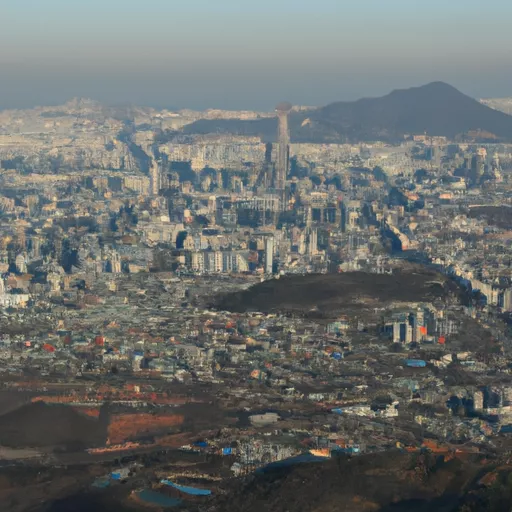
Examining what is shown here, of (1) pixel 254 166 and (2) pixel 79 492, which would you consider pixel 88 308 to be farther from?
(1) pixel 254 166

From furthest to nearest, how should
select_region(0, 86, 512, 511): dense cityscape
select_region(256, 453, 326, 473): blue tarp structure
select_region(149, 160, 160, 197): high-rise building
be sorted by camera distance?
select_region(149, 160, 160, 197): high-rise building < select_region(0, 86, 512, 511): dense cityscape < select_region(256, 453, 326, 473): blue tarp structure

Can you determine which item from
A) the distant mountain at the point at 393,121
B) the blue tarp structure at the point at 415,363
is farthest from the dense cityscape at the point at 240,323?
the distant mountain at the point at 393,121

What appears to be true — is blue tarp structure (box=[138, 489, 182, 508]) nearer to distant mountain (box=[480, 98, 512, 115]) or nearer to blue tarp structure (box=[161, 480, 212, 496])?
blue tarp structure (box=[161, 480, 212, 496])

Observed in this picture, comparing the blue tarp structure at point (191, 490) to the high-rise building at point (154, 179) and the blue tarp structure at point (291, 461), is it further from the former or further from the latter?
the high-rise building at point (154, 179)

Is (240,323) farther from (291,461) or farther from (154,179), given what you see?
(154,179)

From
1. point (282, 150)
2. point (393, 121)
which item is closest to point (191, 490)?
point (282, 150)

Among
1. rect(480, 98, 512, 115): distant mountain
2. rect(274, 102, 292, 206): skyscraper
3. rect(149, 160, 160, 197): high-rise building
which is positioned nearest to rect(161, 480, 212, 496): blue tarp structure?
rect(274, 102, 292, 206): skyscraper
